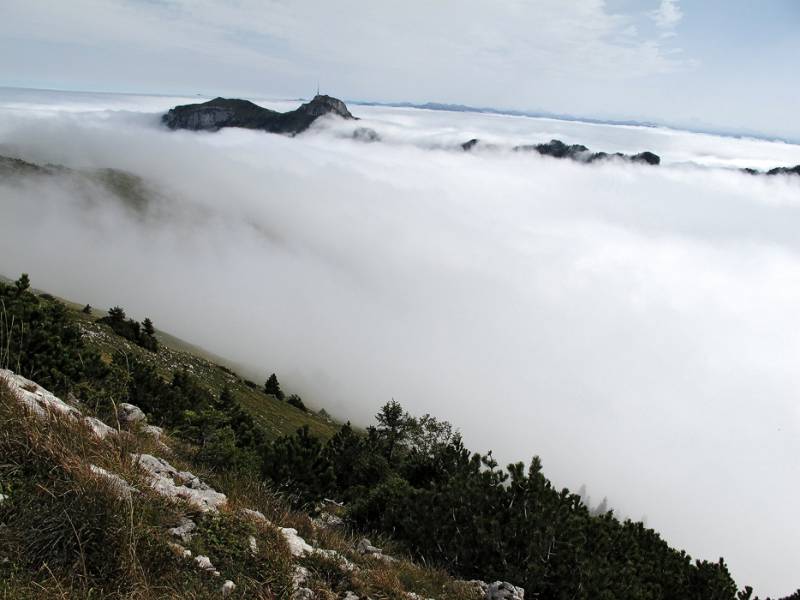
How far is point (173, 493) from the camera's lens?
657 centimetres

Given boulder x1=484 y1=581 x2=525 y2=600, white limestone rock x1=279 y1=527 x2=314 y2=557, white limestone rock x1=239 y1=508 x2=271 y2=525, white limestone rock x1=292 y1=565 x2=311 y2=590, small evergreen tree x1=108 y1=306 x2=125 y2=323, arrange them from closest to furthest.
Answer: white limestone rock x1=292 y1=565 x2=311 y2=590 < white limestone rock x1=279 y1=527 x2=314 y2=557 < white limestone rock x1=239 y1=508 x2=271 y2=525 < boulder x1=484 y1=581 x2=525 y2=600 < small evergreen tree x1=108 y1=306 x2=125 y2=323

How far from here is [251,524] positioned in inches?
256

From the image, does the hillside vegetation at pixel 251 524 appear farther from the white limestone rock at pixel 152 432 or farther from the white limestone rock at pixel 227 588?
the white limestone rock at pixel 152 432

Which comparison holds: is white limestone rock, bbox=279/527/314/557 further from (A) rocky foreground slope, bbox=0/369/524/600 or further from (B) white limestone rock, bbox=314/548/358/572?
(B) white limestone rock, bbox=314/548/358/572

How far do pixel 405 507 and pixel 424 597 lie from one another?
19.5ft

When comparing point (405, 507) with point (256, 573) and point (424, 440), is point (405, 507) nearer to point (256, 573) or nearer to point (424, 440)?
point (256, 573)

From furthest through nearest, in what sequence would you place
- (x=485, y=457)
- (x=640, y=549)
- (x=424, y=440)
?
1. (x=424, y=440)
2. (x=640, y=549)
3. (x=485, y=457)

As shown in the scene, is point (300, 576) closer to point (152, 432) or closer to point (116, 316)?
point (152, 432)

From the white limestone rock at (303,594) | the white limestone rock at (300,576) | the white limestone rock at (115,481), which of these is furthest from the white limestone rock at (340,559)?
the white limestone rock at (115,481)

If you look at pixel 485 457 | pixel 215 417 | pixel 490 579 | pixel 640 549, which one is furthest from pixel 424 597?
pixel 640 549

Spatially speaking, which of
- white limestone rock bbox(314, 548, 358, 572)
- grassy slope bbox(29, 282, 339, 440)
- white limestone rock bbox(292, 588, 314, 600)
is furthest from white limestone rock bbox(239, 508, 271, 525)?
grassy slope bbox(29, 282, 339, 440)

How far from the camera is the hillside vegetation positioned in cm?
476

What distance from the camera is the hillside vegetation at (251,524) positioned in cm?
476

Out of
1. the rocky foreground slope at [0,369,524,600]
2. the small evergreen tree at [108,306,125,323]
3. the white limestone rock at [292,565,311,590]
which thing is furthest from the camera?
the small evergreen tree at [108,306,125,323]
